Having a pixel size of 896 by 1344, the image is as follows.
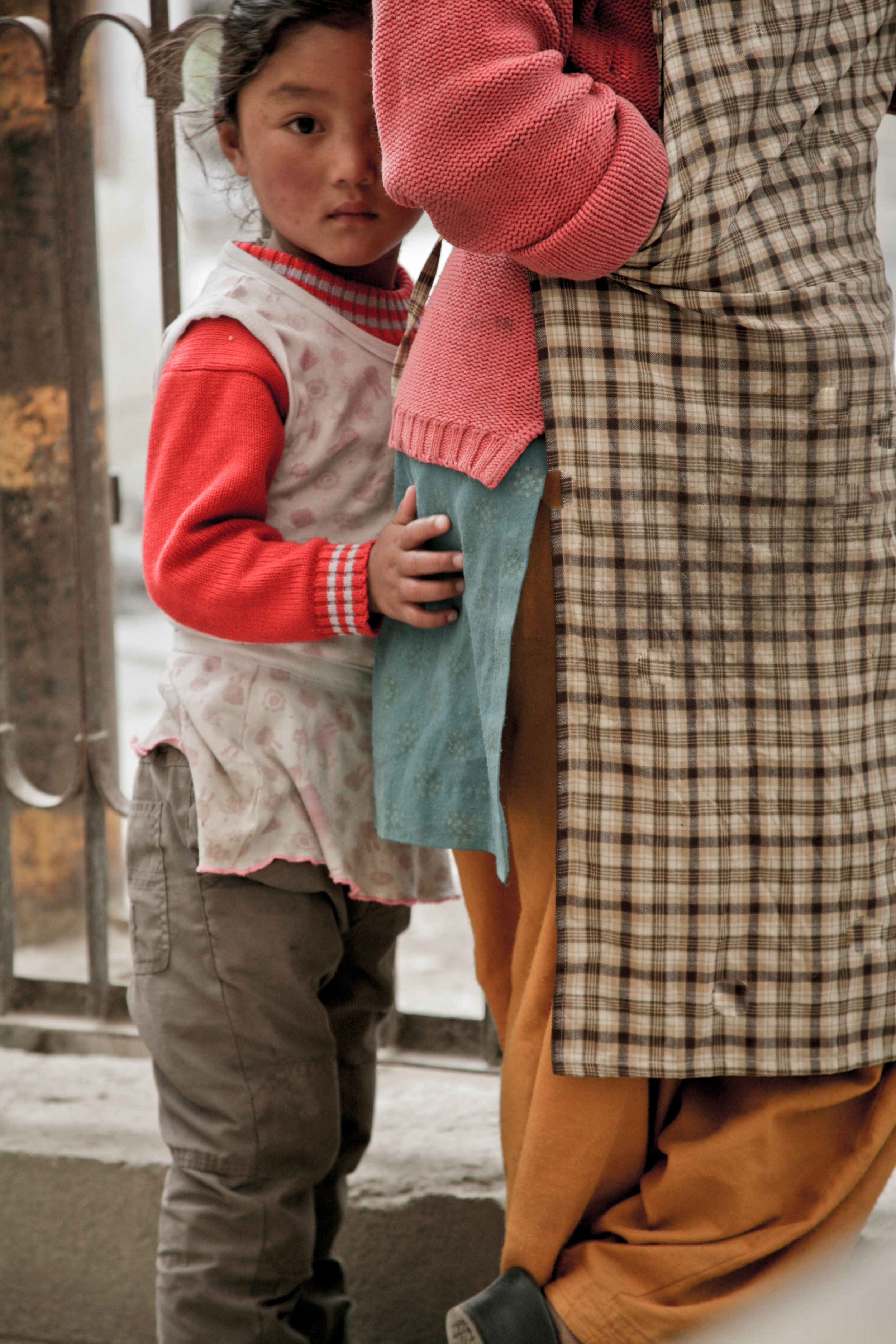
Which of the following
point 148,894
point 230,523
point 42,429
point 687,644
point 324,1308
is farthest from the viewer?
point 42,429

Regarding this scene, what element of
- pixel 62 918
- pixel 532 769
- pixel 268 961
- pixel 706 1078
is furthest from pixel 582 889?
pixel 62 918

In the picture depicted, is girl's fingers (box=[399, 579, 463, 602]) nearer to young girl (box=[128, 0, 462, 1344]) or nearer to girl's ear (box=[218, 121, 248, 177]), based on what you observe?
young girl (box=[128, 0, 462, 1344])

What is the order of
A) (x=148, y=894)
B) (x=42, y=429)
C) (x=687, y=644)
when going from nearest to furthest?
(x=687, y=644)
(x=148, y=894)
(x=42, y=429)

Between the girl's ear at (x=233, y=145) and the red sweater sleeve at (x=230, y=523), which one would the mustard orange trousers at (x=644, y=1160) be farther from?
the girl's ear at (x=233, y=145)

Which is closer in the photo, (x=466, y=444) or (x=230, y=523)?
(x=466, y=444)

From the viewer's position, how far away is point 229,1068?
47.4 inches

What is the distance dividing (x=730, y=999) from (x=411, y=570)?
0.46 meters

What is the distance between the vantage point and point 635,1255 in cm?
106

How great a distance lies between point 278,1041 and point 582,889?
397mm

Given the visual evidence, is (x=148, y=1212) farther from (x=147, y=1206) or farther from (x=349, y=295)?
(x=349, y=295)

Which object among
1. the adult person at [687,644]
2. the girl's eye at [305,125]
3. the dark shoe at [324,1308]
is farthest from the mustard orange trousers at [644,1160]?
the girl's eye at [305,125]

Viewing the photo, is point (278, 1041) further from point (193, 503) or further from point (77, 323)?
point (77, 323)

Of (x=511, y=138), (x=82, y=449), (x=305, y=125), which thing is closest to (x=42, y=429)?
(x=82, y=449)

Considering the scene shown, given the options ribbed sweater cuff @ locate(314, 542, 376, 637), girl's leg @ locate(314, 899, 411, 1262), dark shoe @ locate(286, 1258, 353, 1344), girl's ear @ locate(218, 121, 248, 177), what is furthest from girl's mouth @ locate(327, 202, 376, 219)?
dark shoe @ locate(286, 1258, 353, 1344)
